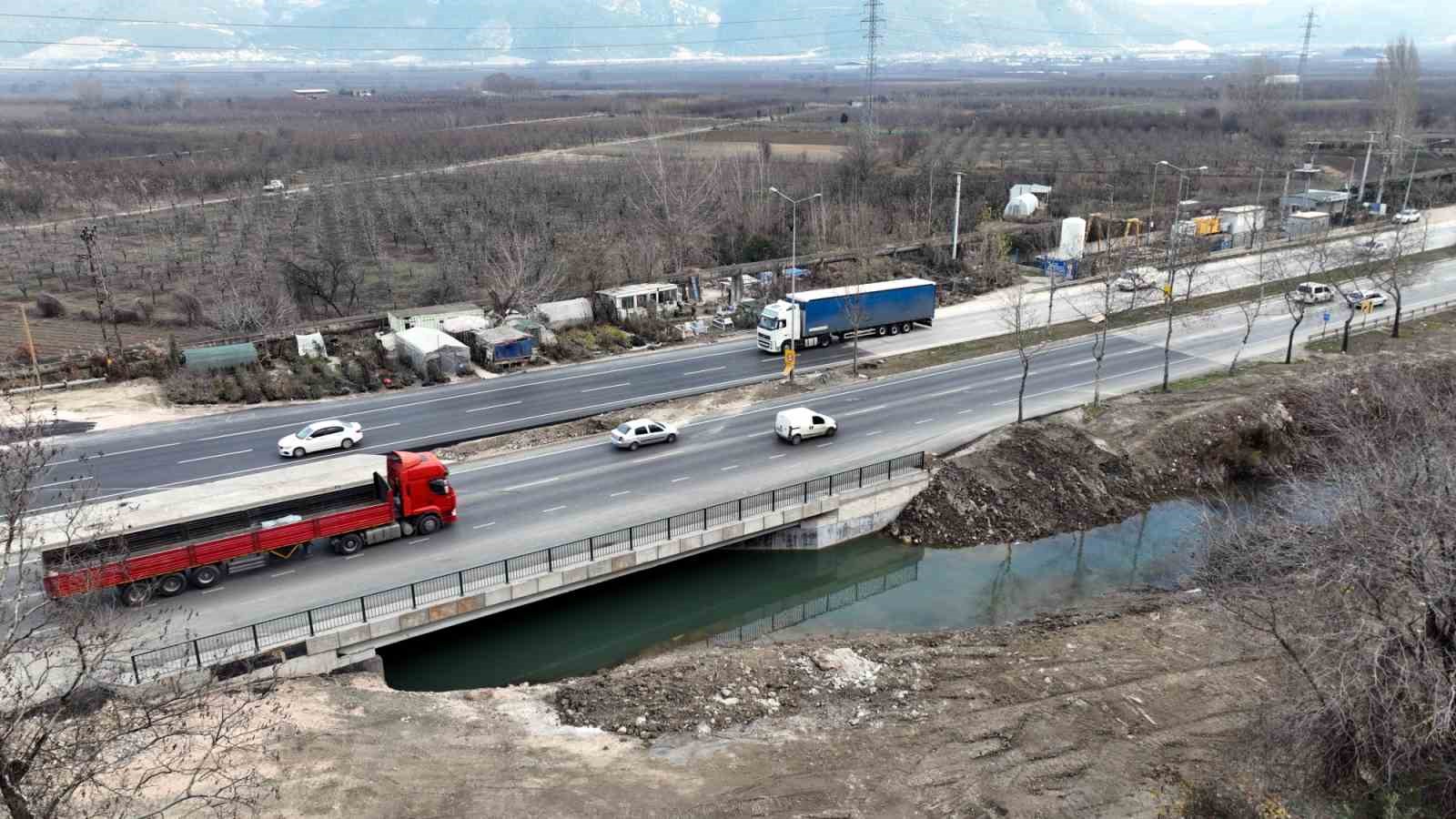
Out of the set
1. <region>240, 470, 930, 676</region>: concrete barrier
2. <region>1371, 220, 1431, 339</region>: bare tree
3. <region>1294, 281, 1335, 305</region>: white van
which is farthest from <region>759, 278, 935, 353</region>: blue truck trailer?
<region>1371, 220, 1431, 339</region>: bare tree

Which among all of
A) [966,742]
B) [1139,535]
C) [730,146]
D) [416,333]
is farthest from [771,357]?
[730,146]

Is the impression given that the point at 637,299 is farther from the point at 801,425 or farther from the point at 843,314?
the point at 801,425

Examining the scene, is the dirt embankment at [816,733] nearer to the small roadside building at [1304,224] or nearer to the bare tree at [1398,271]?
the bare tree at [1398,271]

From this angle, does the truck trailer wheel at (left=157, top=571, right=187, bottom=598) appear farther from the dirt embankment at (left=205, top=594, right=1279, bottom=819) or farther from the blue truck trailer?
the blue truck trailer

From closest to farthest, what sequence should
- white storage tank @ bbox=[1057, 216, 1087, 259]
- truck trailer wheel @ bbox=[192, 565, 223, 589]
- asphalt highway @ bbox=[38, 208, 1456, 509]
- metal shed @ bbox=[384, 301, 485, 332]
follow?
truck trailer wheel @ bbox=[192, 565, 223, 589] < asphalt highway @ bbox=[38, 208, 1456, 509] < metal shed @ bbox=[384, 301, 485, 332] < white storage tank @ bbox=[1057, 216, 1087, 259]

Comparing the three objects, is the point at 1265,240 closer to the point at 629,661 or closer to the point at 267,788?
the point at 629,661
